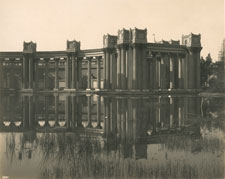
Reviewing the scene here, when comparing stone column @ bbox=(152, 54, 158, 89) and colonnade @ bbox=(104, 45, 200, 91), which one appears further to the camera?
stone column @ bbox=(152, 54, 158, 89)

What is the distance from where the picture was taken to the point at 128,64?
8338 cm

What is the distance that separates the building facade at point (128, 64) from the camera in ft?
271

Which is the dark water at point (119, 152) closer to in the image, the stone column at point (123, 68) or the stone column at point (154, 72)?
the stone column at point (123, 68)

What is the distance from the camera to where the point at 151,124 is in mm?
23594

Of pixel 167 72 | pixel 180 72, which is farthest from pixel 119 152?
pixel 167 72

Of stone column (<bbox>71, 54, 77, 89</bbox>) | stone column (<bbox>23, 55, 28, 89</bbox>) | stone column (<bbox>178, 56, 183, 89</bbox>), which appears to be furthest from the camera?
stone column (<bbox>23, 55, 28, 89</bbox>)

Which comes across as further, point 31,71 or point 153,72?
point 31,71

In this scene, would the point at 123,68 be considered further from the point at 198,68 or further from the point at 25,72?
the point at 25,72

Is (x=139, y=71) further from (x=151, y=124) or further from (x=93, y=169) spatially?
(x=93, y=169)

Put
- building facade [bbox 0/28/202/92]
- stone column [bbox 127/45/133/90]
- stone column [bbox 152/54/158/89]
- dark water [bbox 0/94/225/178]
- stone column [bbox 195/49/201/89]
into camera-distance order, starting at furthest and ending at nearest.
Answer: stone column [bbox 152/54/158/89] < stone column [bbox 195/49/201/89] < building facade [bbox 0/28/202/92] < stone column [bbox 127/45/133/90] < dark water [bbox 0/94/225/178]

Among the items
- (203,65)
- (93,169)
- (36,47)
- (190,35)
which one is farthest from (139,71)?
(93,169)

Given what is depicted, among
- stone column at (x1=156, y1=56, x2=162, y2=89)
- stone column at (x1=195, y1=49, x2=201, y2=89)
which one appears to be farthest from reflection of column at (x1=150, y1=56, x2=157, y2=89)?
stone column at (x1=195, y1=49, x2=201, y2=89)

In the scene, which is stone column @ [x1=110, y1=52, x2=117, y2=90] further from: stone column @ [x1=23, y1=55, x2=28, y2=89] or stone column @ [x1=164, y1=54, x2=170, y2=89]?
stone column @ [x1=23, y1=55, x2=28, y2=89]

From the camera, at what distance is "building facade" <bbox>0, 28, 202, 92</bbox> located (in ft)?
271
